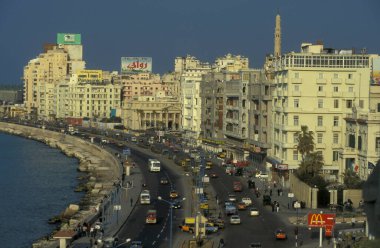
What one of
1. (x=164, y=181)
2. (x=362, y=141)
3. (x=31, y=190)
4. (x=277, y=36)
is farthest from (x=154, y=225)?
(x=277, y=36)

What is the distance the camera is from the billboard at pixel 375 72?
161 feet

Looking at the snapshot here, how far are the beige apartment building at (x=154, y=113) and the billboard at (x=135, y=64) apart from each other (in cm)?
3691

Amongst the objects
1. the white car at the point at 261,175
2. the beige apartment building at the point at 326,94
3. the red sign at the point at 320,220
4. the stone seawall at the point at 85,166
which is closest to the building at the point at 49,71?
the stone seawall at the point at 85,166

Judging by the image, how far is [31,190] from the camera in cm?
5681

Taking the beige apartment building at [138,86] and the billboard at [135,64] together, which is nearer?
the beige apartment building at [138,86]

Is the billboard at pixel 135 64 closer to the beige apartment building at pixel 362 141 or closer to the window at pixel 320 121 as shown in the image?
the window at pixel 320 121

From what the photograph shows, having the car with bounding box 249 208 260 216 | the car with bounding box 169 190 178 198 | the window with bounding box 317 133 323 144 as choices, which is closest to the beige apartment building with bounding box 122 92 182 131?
the window with bounding box 317 133 323 144

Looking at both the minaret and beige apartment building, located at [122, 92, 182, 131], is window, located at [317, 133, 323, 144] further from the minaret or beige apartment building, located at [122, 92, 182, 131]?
beige apartment building, located at [122, 92, 182, 131]

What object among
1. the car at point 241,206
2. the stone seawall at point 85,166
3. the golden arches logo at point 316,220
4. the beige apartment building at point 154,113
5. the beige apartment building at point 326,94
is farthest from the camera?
the beige apartment building at point 154,113

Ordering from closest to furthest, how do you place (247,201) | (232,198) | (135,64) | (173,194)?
(247,201)
(232,198)
(173,194)
(135,64)

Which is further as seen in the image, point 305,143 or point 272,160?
point 272,160

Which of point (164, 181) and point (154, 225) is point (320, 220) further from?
point (164, 181)

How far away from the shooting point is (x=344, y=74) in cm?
4650

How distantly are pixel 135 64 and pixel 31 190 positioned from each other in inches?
3738
